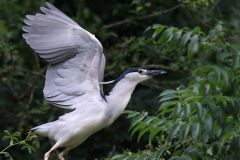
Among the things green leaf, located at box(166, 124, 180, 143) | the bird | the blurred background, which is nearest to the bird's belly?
the bird

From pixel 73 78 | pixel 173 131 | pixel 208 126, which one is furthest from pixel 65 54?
pixel 208 126

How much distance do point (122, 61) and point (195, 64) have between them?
95cm

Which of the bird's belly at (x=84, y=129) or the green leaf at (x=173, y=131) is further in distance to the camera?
the bird's belly at (x=84, y=129)

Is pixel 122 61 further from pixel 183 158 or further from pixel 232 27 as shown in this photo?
pixel 183 158

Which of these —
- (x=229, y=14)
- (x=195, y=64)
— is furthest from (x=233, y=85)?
(x=229, y=14)

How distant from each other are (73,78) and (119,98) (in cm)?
48

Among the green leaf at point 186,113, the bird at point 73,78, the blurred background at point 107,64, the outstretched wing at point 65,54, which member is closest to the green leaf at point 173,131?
the green leaf at point 186,113

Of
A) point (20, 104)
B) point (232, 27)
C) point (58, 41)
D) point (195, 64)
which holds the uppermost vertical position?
point (58, 41)

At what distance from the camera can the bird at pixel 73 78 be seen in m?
3.29

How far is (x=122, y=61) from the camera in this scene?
15.2ft

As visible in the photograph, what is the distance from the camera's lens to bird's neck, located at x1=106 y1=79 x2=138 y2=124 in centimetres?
337

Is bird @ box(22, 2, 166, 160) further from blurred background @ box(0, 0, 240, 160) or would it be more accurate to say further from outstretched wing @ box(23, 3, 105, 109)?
blurred background @ box(0, 0, 240, 160)

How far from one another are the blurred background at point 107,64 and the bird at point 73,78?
1.01 metres

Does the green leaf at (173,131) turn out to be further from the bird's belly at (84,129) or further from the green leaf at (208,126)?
the bird's belly at (84,129)
